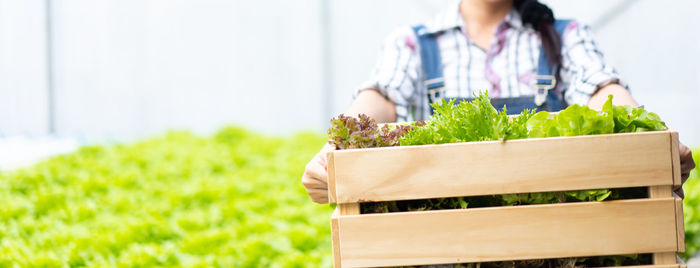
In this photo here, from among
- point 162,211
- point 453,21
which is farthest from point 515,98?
point 162,211

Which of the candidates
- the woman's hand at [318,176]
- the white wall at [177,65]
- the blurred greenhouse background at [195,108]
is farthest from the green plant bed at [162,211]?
the white wall at [177,65]

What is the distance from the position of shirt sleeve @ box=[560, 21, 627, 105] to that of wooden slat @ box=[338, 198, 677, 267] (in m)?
0.75

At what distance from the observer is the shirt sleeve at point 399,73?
1.96 metres

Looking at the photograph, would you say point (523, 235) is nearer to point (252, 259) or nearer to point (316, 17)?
point (252, 259)

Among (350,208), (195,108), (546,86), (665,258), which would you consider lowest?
(665,258)

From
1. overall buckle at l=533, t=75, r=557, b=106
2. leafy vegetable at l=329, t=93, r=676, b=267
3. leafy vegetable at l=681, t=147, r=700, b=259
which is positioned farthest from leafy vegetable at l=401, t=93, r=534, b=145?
leafy vegetable at l=681, t=147, r=700, b=259

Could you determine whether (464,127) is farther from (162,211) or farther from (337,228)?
(162,211)

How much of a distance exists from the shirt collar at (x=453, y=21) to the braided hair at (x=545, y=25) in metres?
0.02

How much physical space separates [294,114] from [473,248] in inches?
280

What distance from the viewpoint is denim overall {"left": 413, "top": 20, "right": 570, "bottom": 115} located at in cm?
198

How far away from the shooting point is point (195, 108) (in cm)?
833

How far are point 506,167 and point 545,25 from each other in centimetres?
109

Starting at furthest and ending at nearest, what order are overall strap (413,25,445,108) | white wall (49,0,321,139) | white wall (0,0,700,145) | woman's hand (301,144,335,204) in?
white wall (49,0,321,139) → white wall (0,0,700,145) → overall strap (413,25,445,108) → woman's hand (301,144,335,204)

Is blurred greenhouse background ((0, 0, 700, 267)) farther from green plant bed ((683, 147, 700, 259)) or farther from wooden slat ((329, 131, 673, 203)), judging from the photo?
wooden slat ((329, 131, 673, 203))
